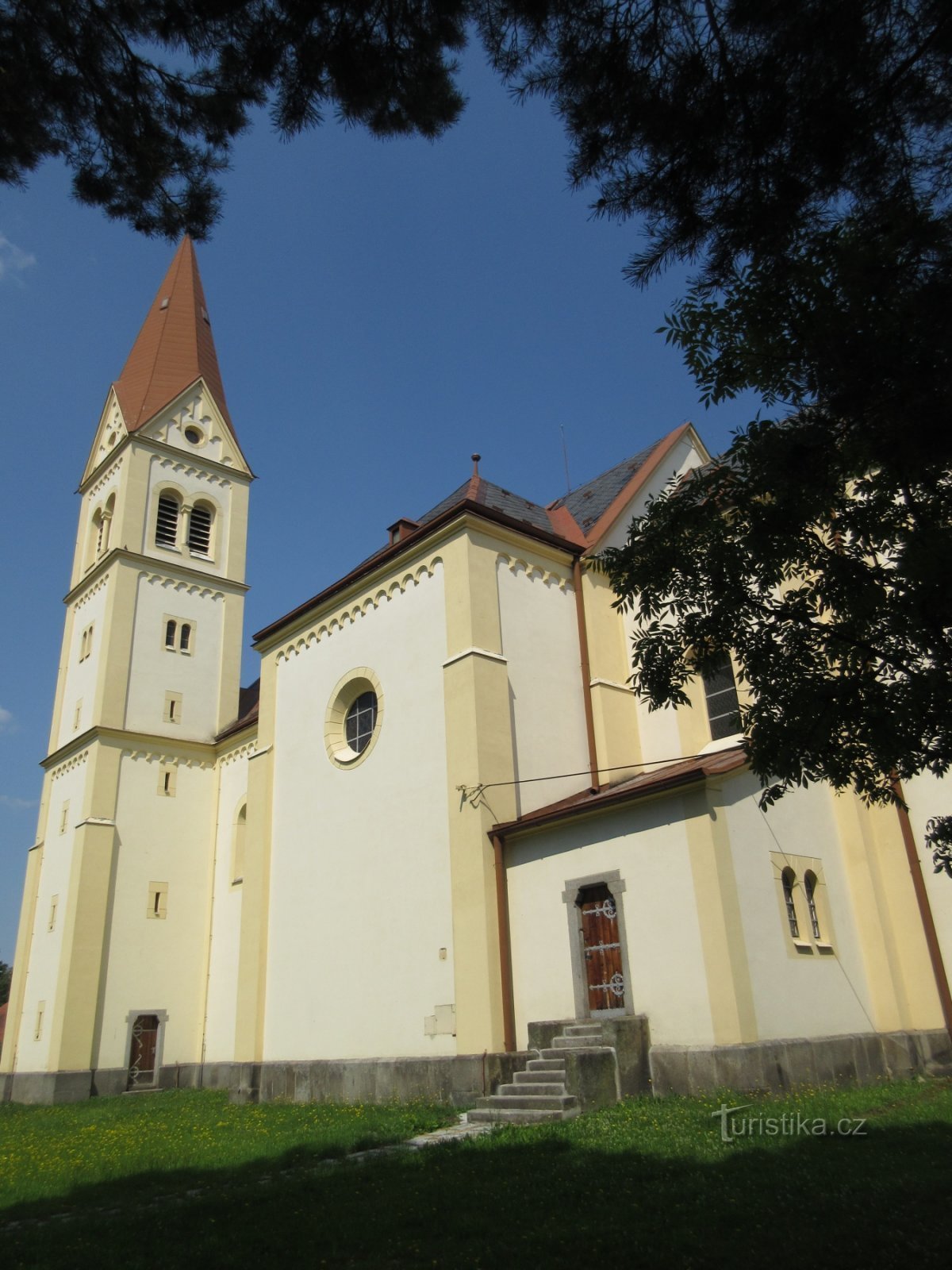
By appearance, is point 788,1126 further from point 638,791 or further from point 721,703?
point 721,703

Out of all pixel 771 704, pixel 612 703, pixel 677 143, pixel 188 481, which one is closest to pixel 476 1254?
pixel 771 704

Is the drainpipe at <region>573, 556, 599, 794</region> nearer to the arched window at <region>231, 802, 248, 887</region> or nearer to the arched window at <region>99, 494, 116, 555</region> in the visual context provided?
the arched window at <region>231, 802, 248, 887</region>

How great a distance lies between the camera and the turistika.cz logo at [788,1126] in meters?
8.63

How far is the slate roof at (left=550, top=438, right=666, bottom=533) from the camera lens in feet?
65.9

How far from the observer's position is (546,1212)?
6594mm

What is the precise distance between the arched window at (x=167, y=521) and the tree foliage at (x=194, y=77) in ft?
75.1

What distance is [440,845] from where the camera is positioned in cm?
1503

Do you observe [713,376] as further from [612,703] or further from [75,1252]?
[612,703]

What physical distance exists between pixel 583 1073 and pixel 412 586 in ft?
28.6

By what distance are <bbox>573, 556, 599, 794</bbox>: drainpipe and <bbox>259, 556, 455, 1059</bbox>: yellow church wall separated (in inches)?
110

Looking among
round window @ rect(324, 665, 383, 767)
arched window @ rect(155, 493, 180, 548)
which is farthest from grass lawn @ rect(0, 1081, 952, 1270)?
arched window @ rect(155, 493, 180, 548)

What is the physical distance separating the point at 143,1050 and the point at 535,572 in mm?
15964

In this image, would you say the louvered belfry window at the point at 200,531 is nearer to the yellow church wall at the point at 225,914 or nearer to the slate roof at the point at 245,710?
the slate roof at the point at 245,710

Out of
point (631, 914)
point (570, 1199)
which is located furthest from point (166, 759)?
point (570, 1199)
